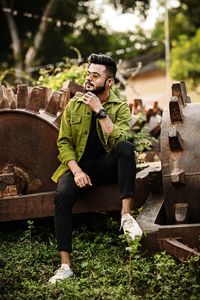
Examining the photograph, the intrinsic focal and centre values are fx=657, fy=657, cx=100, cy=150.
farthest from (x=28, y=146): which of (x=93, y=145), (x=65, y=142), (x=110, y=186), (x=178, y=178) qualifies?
(x=178, y=178)

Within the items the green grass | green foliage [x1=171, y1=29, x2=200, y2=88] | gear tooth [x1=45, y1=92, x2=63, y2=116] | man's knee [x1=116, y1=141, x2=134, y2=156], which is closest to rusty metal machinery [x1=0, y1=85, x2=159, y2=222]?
gear tooth [x1=45, y1=92, x2=63, y2=116]

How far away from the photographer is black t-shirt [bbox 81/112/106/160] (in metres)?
5.74

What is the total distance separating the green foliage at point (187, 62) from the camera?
26.9 m

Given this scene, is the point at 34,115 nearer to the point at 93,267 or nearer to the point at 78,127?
the point at 78,127

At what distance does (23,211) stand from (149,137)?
236 centimetres

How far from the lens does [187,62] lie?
2709cm

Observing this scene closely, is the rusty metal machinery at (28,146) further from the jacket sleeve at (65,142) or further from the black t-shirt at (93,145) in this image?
the black t-shirt at (93,145)

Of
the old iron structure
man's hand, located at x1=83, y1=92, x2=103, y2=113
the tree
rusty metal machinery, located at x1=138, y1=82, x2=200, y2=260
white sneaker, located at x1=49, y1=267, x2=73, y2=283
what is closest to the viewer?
white sneaker, located at x1=49, y1=267, x2=73, y2=283

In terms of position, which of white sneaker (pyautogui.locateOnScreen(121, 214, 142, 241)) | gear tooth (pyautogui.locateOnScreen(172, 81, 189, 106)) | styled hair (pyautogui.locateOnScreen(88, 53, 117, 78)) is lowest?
white sneaker (pyautogui.locateOnScreen(121, 214, 142, 241))

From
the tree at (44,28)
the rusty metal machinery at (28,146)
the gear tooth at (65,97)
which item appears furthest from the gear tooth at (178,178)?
the tree at (44,28)

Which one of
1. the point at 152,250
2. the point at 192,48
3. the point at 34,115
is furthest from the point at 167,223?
the point at 192,48

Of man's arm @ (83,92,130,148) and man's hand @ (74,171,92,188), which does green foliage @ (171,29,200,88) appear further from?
man's hand @ (74,171,92,188)

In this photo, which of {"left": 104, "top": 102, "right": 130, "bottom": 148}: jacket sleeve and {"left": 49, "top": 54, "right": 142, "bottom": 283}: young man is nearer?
{"left": 49, "top": 54, "right": 142, "bottom": 283}: young man

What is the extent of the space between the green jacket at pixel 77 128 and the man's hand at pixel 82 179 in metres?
0.21
